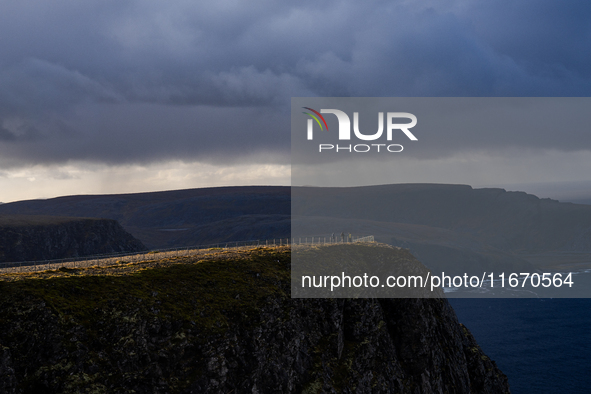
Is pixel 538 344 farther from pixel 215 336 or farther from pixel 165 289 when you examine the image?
pixel 165 289

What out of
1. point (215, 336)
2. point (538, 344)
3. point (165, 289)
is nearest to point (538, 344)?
point (538, 344)

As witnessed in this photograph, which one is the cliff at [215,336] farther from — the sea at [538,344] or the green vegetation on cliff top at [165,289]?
the sea at [538,344]

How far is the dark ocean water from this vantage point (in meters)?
115

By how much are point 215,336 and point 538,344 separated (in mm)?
138231

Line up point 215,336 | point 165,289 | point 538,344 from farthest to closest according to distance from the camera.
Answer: point 538,344
point 165,289
point 215,336

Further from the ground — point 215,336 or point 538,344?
point 215,336

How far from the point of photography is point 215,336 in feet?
145

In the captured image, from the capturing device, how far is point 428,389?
200 ft

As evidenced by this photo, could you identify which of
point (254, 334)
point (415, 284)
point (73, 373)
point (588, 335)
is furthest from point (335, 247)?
point (588, 335)

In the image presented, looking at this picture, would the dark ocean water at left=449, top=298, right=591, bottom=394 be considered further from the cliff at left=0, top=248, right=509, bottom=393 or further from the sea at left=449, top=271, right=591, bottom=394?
the cliff at left=0, top=248, right=509, bottom=393

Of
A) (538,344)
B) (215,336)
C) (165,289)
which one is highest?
(165,289)

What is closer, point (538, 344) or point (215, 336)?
point (215, 336)

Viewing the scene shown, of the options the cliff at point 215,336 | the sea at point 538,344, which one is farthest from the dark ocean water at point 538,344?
the cliff at point 215,336

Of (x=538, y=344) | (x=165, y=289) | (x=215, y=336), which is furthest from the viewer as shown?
(x=538, y=344)
